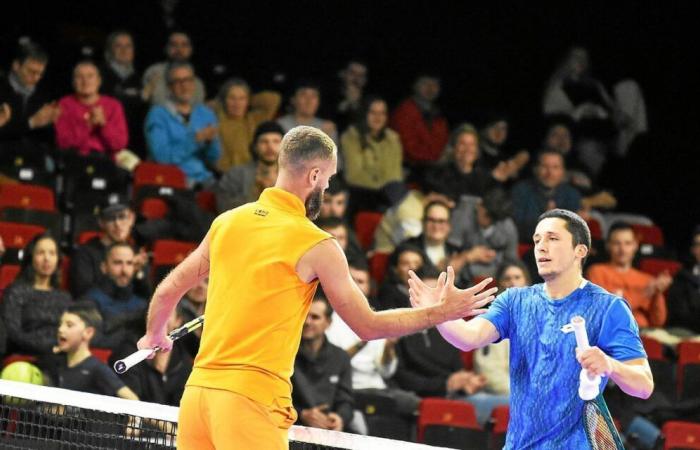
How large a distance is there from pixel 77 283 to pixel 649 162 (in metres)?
8.47

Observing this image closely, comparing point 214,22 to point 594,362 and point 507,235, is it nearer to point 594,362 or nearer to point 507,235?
point 507,235

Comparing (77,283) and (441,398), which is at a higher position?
(77,283)

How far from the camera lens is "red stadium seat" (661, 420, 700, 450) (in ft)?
34.6

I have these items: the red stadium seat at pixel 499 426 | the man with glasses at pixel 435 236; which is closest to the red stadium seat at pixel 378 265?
the man with glasses at pixel 435 236

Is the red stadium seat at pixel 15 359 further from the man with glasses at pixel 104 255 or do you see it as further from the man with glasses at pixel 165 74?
the man with glasses at pixel 165 74

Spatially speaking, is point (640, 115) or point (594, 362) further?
point (640, 115)

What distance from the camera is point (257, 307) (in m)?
5.26

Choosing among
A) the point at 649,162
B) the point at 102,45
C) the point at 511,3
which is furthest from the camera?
the point at 511,3

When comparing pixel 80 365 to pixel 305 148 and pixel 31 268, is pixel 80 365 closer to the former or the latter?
pixel 31 268

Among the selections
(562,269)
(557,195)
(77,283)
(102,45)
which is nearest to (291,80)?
(102,45)

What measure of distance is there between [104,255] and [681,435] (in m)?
4.90

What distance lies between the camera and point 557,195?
14.6m

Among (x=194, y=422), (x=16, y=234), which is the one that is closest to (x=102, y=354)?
(x=16, y=234)

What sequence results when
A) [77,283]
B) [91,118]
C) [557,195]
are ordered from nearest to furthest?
[77,283] < [91,118] < [557,195]
